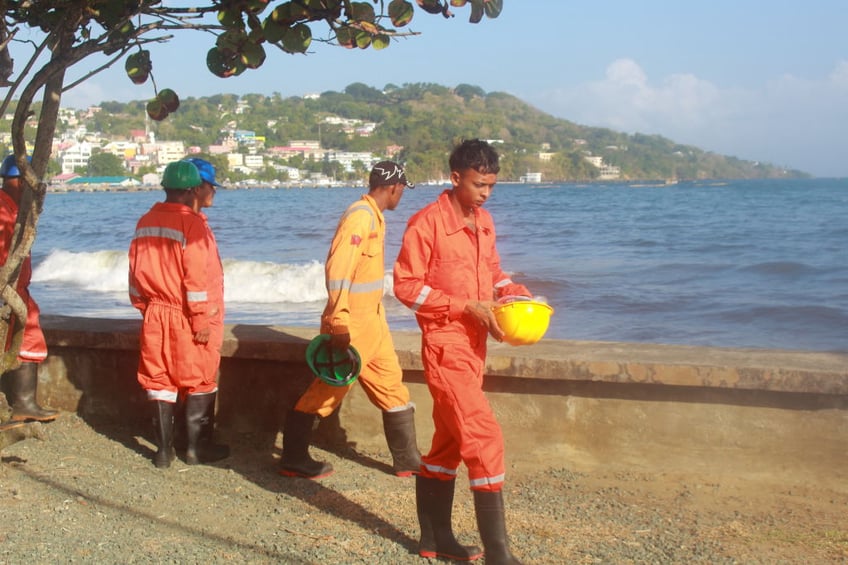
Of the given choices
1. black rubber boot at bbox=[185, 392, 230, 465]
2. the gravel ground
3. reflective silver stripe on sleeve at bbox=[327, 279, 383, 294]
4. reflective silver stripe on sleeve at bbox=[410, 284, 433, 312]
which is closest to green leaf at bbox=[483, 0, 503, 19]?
reflective silver stripe on sleeve at bbox=[410, 284, 433, 312]

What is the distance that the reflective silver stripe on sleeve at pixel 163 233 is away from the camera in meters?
5.29

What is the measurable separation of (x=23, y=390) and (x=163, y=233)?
62.1 inches

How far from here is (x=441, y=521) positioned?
4066 millimetres

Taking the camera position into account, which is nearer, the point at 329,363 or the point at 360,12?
the point at 360,12

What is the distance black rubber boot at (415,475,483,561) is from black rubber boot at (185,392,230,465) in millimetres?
1816

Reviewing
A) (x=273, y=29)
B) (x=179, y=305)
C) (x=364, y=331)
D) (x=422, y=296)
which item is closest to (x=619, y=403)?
(x=364, y=331)

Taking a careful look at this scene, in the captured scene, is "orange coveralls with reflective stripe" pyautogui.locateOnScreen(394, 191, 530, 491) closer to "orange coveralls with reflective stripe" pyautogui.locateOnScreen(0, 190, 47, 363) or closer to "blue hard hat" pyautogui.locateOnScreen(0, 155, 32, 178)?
"orange coveralls with reflective stripe" pyautogui.locateOnScreen(0, 190, 47, 363)

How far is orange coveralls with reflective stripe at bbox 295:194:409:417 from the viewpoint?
4.73m

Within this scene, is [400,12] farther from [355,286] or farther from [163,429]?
[163,429]

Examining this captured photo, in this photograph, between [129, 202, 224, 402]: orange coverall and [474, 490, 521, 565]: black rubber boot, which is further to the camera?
[129, 202, 224, 402]: orange coverall

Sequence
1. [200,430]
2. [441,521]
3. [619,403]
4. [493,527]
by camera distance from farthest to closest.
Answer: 1. [200,430]
2. [619,403]
3. [441,521]
4. [493,527]

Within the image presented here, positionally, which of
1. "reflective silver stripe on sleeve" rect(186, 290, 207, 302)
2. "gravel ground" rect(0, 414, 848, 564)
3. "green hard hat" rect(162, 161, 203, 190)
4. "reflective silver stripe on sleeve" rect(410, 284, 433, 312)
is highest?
"green hard hat" rect(162, 161, 203, 190)

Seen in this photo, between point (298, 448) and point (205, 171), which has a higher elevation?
point (205, 171)

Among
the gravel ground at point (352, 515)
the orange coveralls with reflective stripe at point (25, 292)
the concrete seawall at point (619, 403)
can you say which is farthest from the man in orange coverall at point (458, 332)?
the orange coveralls with reflective stripe at point (25, 292)
